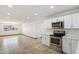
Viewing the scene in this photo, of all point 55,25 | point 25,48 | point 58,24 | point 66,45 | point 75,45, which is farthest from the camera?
point 25,48

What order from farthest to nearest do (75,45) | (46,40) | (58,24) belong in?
(46,40)
(58,24)
(75,45)

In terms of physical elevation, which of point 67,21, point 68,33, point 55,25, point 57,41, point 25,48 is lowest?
point 25,48

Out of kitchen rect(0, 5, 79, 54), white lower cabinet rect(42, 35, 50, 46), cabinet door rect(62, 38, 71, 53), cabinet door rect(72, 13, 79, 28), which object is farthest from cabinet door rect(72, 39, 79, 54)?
white lower cabinet rect(42, 35, 50, 46)

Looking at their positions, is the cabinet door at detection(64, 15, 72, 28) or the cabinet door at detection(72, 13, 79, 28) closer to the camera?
the cabinet door at detection(72, 13, 79, 28)

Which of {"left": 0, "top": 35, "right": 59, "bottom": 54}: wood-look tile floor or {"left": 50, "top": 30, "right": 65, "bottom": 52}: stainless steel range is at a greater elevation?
{"left": 50, "top": 30, "right": 65, "bottom": 52}: stainless steel range

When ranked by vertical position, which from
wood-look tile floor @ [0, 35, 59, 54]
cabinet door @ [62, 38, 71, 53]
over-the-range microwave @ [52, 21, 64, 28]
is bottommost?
wood-look tile floor @ [0, 35, 59, 54]

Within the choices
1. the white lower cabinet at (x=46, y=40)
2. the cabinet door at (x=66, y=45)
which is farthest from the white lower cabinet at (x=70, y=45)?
the white lower cabinet at (x=46, y=40)

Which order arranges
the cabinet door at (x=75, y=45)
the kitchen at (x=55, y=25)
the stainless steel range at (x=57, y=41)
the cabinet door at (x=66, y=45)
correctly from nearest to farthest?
the cabinet door at (x=75, y=45) → the kitchen at (x=55, y=25) → the cabinet door at (x=66, y=45) → the stainless steel range at (x=57, y=41)

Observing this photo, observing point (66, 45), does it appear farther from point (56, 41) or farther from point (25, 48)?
point (25, 48)

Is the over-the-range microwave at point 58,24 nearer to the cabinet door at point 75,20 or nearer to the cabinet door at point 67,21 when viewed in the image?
the cabinet door at point 67,21

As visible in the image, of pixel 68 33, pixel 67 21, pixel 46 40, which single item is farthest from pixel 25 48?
pixel 67 21

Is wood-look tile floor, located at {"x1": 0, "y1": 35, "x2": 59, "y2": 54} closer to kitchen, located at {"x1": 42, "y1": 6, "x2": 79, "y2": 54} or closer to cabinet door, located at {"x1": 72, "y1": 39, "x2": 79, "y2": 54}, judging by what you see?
kitchen, located at {"x1": 42, "y1": 6, "x2": 79, "y2": 54}
